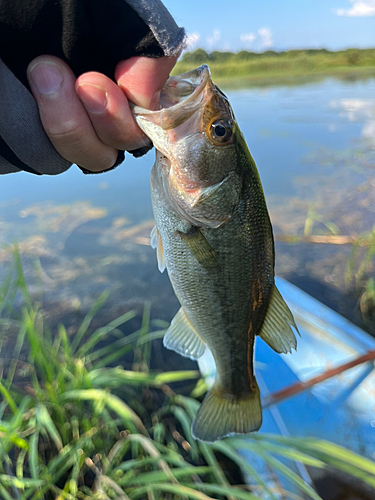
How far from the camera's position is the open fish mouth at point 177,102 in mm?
1265

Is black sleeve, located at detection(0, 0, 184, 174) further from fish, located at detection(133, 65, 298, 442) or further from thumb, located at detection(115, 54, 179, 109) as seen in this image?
fish, located at detection(133, 65, 298, 442)

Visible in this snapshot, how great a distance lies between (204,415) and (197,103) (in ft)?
4.64

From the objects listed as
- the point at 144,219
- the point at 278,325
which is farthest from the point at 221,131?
the point at 144,219

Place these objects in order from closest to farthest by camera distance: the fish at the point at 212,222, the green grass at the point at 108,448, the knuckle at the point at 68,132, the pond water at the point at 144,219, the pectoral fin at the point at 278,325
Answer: the knuckle at the point at 68,132, the fish at the point at 212,222, the pectoral fin at the point at 278,325, the green grass at the point at 108,448, the pond water at the point at 144,219

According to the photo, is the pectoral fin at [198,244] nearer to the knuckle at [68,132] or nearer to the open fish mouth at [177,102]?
the open fish mouth at [177,102]

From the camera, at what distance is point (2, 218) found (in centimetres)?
718

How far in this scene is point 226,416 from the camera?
1.69 m

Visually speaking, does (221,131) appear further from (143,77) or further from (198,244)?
(198,244)

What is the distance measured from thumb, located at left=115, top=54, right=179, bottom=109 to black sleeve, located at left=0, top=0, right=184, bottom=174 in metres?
0.03

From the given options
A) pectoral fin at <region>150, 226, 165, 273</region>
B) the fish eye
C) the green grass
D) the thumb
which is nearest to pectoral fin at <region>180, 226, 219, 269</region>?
pectoral fin at <region>150, 226, 165, 273</region>

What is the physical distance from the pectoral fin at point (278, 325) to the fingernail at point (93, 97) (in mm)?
1018

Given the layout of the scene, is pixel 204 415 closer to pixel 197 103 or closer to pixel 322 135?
pixel 197 103

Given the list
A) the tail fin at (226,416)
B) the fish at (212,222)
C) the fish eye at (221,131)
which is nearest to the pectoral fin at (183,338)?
the fish at (212,222)

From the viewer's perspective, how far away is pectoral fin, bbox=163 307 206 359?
5.66 ft
